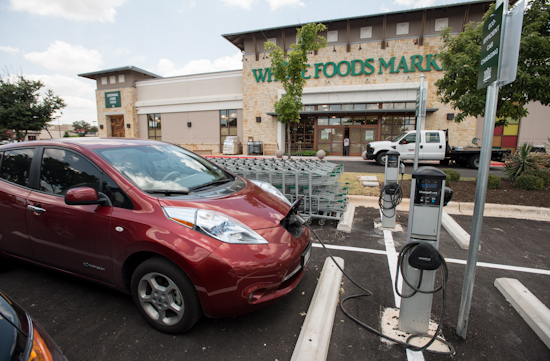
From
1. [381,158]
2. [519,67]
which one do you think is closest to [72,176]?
[519,67]

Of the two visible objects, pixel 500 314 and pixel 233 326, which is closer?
→ pixel 233 326

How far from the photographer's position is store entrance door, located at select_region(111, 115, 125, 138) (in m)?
29.8

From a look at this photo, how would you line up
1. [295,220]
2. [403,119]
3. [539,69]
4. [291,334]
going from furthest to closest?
[403,119]
[539,69]
[295,220]
[291,334]

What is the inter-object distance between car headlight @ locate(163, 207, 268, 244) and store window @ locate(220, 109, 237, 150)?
2330 cm

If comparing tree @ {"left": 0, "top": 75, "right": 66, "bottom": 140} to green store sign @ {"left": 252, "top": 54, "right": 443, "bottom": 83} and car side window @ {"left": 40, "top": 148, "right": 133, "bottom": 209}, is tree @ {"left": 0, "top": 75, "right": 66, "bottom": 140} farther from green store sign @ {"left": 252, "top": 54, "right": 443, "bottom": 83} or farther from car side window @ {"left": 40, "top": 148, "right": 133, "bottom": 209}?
car side window @ {"left": 40, "top": 148, "right": 133, "bottom": 209}

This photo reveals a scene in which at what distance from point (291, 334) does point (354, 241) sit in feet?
8.15

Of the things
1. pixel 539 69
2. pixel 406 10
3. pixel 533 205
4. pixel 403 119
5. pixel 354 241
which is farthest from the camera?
pixel 403 119

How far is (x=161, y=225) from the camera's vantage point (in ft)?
7.37

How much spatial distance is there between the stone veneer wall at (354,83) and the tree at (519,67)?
1084 centimetres

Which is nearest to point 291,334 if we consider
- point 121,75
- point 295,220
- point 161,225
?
point 295,220

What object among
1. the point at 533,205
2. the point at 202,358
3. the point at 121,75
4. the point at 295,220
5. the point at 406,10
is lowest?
the point at 202,358

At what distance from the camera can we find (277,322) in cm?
259

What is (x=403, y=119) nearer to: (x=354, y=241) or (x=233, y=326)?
(x=354, y=241)

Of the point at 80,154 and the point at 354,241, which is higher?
the point at 80,154
